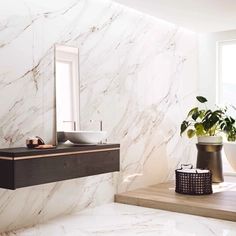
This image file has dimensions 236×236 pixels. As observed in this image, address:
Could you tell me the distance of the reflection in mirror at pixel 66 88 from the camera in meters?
3.64

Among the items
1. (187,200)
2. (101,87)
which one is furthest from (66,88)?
(187,200)

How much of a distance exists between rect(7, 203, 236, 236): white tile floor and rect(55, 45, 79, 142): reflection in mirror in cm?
78

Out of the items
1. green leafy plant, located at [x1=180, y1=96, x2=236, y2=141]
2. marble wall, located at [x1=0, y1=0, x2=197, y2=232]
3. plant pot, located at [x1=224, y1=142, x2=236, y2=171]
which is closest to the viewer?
marble wall, located at [x1=0, y1=0, x2=197, y2=232]

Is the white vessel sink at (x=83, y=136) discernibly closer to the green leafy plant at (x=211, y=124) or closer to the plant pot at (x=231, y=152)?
the green leafy plant at (x=211, y=124)

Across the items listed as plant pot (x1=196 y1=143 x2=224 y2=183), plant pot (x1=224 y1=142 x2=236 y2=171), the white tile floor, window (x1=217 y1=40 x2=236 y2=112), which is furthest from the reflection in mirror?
window (x1=217 y1=40 x2=236 y2=112)

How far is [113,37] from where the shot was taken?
4.25m

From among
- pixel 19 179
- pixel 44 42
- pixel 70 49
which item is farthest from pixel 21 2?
pixel 19 179

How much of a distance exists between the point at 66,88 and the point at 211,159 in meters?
2.13

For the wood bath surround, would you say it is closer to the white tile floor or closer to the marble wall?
the white tile floor

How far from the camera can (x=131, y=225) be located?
10.9 feet

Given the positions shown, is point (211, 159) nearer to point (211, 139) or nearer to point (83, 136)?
point (211, 139)

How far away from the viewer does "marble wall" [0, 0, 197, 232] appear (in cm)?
326

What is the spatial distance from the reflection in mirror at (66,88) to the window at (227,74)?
110 inches

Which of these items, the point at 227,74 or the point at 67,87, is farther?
the point at 227,74
